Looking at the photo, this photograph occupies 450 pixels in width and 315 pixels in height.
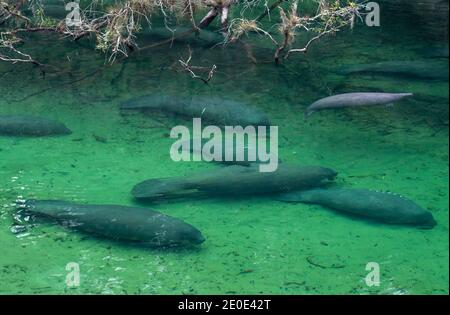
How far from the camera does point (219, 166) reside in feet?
24.9

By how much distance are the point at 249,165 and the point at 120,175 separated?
1439mm

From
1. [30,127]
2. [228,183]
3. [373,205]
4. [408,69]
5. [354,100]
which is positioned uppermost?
[408,69]

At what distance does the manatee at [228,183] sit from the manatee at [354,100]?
229 centimetres

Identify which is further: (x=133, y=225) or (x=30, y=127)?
(x=30, y=127)

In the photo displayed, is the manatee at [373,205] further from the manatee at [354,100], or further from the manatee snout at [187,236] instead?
the manatee at [354,100]

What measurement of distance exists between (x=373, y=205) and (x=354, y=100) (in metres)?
2.86

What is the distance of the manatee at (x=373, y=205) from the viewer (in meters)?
6.45

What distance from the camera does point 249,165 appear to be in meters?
7.30

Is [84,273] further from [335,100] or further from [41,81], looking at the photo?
[41,81]

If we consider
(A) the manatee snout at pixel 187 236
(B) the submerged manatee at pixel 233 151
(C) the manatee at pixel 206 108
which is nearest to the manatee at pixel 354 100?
(C) the manatee at pixel 206 108

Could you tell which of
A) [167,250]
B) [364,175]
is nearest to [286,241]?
[167,250]

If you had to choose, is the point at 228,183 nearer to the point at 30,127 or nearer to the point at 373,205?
the point at 373,205

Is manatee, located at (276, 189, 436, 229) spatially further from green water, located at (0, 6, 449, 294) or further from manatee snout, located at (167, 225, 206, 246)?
manatee snout, located at (167, 225, 206, 246)

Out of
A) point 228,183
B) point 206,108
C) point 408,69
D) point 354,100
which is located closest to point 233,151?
point 228,183
